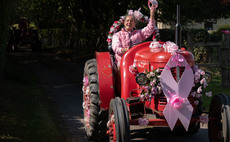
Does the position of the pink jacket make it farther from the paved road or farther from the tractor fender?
the paved road

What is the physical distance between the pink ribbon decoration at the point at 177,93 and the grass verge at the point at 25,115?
2203 mm

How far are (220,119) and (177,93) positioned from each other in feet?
2.51

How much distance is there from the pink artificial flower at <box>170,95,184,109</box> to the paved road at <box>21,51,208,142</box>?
1.56m

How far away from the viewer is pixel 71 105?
30.4 feet

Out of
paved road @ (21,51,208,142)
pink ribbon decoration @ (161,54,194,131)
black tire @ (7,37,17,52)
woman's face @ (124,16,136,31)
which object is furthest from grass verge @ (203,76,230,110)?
black tire @ (7,37,17,52)

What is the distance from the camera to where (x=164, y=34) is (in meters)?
15.6

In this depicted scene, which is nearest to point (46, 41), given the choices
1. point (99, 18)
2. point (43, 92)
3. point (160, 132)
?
point (99, 18)

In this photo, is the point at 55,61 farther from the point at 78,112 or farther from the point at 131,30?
the point at 131,30

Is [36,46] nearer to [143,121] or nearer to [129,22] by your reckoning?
[129,22]

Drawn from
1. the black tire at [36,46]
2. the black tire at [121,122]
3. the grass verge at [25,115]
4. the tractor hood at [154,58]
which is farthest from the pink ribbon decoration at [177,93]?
the black tire at [36,46]

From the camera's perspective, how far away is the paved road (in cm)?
656

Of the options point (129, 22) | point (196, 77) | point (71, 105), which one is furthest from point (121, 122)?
point (71, 105)

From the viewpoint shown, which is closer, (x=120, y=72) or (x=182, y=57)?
(x=182, y=57)

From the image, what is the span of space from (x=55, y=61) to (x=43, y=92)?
813 cm
